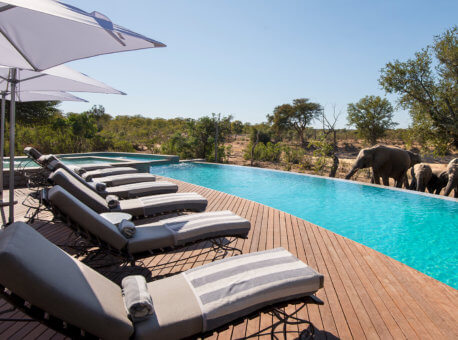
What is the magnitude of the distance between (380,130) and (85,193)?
91.0 feet

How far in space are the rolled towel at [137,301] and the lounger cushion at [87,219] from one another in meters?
0.83

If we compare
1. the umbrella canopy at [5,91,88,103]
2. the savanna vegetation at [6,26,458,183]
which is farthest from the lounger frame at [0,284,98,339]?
the savanna vegetation at [6,26,458,183]

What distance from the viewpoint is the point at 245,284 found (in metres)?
1.75

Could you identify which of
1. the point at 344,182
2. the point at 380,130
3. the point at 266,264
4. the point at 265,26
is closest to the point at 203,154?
the point at 265,26

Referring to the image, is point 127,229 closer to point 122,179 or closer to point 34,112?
point 122,179

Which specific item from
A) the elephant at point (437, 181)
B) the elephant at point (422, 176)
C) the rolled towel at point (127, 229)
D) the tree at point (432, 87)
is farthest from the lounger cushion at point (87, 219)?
the tree at point (432, 87)

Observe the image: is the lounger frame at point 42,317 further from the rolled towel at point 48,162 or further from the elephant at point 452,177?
the elephant at point 452,177

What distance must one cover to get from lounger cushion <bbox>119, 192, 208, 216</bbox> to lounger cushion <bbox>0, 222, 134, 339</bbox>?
1.99 m

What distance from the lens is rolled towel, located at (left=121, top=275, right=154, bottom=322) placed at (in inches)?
56.4

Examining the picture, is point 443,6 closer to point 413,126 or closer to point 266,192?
point 413,126

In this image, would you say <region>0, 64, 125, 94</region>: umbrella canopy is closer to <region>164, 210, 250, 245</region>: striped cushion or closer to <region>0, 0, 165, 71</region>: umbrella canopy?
<region>0, 0, 165, 71</region>: umbrella canopy

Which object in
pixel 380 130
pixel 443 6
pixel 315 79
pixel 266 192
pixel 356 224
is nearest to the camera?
pixel 356 224

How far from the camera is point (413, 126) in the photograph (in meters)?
13.1

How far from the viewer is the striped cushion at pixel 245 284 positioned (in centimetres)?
159
